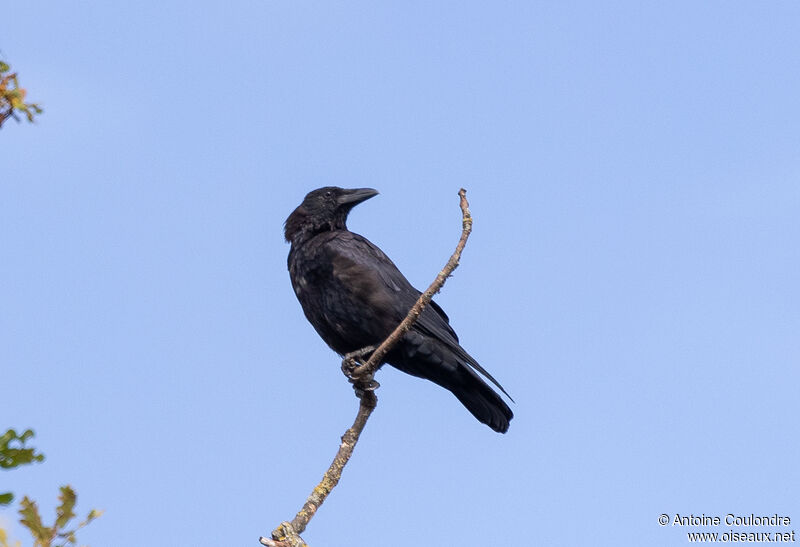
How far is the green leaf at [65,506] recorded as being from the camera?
2053 millimetres

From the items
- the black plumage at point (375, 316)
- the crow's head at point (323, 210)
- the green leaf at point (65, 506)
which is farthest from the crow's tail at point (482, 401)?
the green leaf at point (65, 506)

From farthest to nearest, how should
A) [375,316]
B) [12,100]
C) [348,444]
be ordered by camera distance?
1. [375,316]
2. [348,444]
3. [12,100]

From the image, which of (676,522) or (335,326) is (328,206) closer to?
(335,326)

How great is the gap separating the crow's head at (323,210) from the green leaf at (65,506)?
206 inches

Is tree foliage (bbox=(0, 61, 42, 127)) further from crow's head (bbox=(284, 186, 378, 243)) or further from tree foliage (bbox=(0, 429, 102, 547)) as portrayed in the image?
crow's head (bbox=(284, 186, 378, 243))

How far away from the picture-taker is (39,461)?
2105mm

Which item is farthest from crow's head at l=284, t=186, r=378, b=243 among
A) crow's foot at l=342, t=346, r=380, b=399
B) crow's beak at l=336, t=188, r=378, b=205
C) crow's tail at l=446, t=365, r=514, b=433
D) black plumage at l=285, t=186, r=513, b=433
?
crow's tail at l=446, t=365, r=514, b=433

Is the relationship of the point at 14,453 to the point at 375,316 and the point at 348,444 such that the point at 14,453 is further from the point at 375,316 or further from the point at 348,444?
the point at 375,316

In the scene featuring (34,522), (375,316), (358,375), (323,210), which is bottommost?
(34,522)

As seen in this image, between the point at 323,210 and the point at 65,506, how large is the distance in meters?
5.52

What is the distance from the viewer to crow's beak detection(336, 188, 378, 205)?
7.60 m

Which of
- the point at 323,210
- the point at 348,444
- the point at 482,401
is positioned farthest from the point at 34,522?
the point at 323,210

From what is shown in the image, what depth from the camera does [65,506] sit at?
208cm

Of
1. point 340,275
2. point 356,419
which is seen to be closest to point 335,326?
point 340,275
